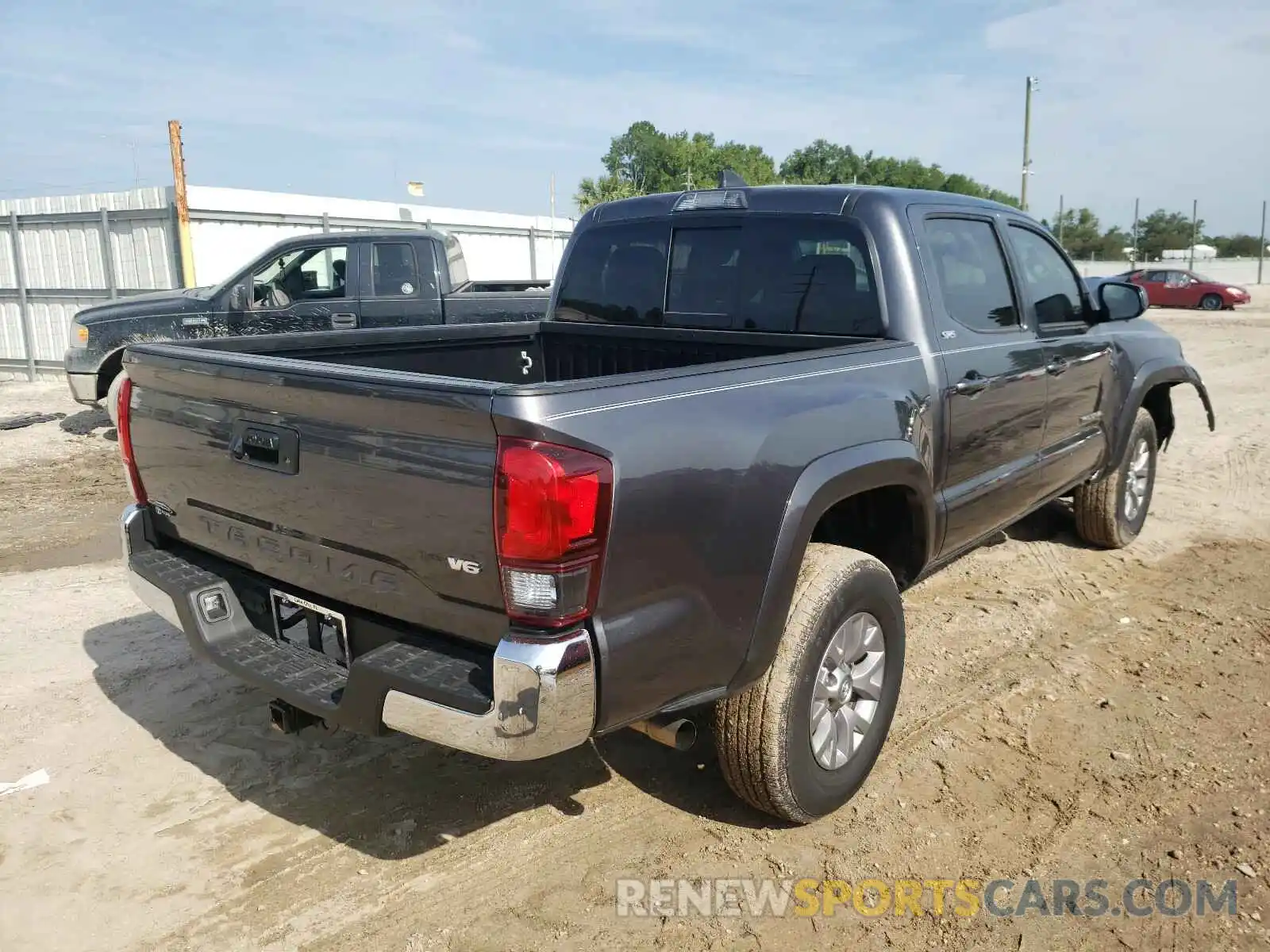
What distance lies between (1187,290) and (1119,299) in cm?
3132

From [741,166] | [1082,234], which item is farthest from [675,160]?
[1082,234]

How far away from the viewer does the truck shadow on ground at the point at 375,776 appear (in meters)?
3.23

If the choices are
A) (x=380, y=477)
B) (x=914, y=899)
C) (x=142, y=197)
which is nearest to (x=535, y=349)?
(x=380, y=477)

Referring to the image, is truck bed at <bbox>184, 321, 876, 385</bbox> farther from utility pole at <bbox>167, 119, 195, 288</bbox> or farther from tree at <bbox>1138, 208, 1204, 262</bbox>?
tree at <bbox>1138, 208, 1204, 262</bbox>

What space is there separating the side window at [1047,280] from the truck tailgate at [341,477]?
322 cm

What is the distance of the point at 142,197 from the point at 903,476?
14.0 metres

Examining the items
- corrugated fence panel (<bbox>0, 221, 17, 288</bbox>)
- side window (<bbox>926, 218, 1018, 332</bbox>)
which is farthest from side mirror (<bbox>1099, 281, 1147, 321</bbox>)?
corrugated fence panel (<bbox>0, 221, 17, 288</bbox>)

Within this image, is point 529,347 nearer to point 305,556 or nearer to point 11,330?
point 305,556

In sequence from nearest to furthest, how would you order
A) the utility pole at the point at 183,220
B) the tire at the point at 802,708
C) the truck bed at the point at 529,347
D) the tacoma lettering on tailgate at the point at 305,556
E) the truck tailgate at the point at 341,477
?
the truck tailgate at the point at 341,477 → the tacoma lettering on tailgate at the point at 305,556 → the tire at the point at 802,708 → the truck bed at the point at 529,347 → the utility pole at the point at 183,220

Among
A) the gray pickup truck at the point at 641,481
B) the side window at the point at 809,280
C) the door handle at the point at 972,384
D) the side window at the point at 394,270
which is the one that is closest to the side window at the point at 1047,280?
the gray pickup truck at the point at 641,481

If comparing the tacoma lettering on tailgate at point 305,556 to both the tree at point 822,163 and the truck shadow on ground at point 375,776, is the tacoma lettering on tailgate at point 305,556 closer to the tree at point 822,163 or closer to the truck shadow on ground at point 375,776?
the truck shadow on ground at point 375,776

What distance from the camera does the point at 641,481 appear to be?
2.40 meters

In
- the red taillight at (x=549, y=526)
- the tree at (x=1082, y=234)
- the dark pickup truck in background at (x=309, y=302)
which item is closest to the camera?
the red taillight at (x=549, y=526)

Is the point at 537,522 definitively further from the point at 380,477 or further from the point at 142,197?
the point at 142,197
